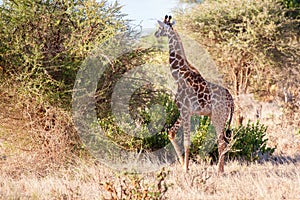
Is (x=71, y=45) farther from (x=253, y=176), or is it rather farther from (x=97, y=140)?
(x=253, y=176)

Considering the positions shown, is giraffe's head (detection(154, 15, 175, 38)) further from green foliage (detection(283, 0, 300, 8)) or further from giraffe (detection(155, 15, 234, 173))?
green foliage (detection(283, 0, 300, 8))

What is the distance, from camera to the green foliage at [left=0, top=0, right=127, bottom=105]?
5785 mm

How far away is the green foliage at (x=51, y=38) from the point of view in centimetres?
579

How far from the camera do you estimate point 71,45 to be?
5965 millimetres

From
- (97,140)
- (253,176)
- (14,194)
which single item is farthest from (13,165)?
(253,176)

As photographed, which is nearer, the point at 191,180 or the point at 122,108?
the point at 191,180

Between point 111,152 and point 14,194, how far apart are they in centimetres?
209

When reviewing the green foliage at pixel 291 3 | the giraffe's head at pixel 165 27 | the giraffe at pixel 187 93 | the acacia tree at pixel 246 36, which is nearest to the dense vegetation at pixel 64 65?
the giraffe at pixel 187 93

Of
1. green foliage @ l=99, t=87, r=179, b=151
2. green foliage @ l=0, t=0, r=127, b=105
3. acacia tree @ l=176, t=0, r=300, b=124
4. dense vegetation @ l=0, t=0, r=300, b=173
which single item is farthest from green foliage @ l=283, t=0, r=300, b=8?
green foliage @ l=0, t=0, r=127, b=105

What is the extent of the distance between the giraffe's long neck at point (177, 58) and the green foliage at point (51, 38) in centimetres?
101

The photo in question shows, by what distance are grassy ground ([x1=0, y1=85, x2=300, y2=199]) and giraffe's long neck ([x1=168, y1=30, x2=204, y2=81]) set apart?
1.26 metres

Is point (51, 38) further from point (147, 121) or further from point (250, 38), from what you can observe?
point (250, 38)

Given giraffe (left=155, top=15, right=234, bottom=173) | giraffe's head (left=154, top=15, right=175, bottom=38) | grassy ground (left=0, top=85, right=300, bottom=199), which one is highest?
giraffe's head (left=154, top=15, right=175, bottom=38)

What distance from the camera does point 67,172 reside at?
5.74 meters
